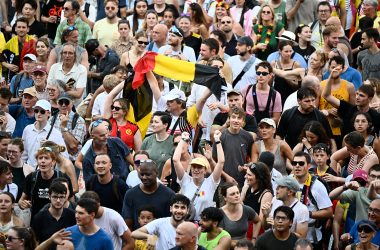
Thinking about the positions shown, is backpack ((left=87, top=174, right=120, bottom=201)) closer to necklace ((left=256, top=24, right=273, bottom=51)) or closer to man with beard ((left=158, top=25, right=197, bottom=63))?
man with beard ((left=158, top=25, right=197, bottom=63))

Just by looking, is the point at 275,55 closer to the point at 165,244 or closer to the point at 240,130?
the point at 240,130

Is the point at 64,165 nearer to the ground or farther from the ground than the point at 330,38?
nearer to the ground

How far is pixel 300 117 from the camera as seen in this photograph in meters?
21.8

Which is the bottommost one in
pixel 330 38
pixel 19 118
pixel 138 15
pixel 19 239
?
pixel 19 118

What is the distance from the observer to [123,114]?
2183cm

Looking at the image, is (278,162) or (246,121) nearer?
(278,162)

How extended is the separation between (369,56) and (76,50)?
4459 millimetres

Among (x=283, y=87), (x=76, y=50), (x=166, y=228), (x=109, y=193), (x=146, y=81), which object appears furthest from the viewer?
(x=76, y=50)

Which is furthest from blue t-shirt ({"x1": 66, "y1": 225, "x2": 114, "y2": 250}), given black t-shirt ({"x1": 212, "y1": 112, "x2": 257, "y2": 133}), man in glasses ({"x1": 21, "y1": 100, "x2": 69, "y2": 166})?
black t-shirt ({"x1": 212, "y1": 112, "x2": 257, "y2": 133})

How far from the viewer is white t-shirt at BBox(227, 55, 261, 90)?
937 inches

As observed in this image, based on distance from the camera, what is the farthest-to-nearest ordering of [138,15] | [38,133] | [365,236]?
1. [138,15]
2. [38,133]
3. [365,236]

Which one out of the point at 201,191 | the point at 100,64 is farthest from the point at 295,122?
the point at 100,64

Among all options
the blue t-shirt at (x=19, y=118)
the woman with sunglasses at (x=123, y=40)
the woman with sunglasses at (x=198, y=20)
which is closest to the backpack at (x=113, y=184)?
the blue t-shirt at (x=19, y=118)

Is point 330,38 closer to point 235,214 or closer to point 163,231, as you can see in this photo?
point 235,214
